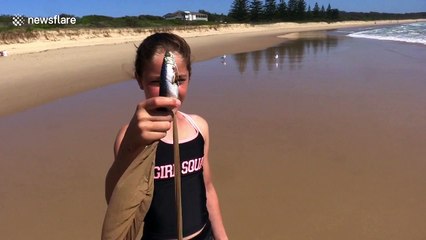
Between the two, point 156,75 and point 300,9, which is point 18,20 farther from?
point 300,9

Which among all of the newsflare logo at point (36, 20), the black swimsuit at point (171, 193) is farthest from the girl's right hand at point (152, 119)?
the newsflare logo at point (36, 20)

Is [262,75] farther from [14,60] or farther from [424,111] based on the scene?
[14,60]

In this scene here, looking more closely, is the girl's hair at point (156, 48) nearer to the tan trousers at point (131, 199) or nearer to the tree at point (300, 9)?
the tan trousers at point (131, 199)

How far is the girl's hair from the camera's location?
1.49 m

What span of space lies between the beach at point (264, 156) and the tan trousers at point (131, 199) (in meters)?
2.18

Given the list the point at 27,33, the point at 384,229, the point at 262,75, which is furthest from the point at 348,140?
the point at 27,33

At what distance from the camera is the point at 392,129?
592cm

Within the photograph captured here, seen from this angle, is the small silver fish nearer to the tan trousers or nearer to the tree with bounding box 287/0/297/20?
the tan trousers

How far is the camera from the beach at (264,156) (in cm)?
348

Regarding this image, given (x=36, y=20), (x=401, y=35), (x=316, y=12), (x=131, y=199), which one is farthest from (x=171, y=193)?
(x=316, y=12)

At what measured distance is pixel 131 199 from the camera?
1196 mm

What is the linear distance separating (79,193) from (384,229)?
2.98m

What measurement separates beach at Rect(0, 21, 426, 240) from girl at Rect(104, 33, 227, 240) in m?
1.59

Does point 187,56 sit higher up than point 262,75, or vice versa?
point 187,56
